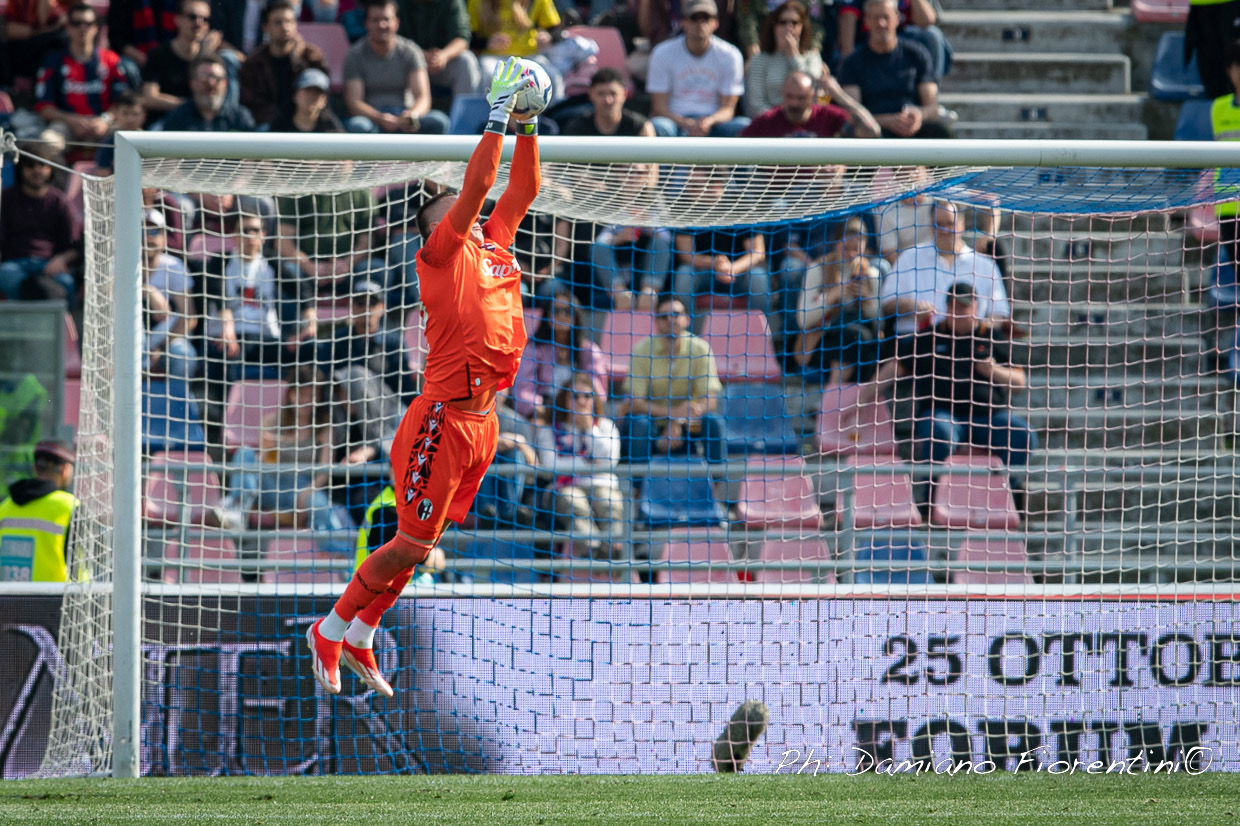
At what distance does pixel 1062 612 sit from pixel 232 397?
5231 mm

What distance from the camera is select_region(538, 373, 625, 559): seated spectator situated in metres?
7.53

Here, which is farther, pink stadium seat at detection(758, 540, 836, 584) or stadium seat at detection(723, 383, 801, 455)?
stadium seat at detection(723, 383, 801, 455)

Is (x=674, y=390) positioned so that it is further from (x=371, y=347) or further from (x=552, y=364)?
(x=371, y=347)

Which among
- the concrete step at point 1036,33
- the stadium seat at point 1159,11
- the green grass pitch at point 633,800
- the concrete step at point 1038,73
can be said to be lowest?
the green grass pitch at point 633,800

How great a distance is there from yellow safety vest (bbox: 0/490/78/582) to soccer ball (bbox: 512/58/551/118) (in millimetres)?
4437

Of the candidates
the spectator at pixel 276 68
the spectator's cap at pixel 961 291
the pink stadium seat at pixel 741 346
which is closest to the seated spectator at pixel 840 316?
the pink stadium seat at pixel 741 346

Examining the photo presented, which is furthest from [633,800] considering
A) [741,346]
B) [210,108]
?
[210,108]

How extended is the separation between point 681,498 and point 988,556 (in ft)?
6.21

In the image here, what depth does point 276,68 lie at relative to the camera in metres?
10.3

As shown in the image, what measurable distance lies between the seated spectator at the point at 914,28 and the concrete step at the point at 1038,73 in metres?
0.89

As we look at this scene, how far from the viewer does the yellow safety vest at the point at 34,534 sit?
7.88 metres

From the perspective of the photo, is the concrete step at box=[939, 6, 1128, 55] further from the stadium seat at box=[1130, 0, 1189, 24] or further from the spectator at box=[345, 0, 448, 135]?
the spectator at box=[345, 0, 448, 135]

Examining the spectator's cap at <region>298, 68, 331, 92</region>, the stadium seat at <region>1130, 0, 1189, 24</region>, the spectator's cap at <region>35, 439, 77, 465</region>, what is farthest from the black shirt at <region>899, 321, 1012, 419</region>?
the stadium seat at <region>1130, 0, 1189, 24</region>

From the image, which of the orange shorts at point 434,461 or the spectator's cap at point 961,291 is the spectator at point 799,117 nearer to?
the spectator's cap at point 961,291
